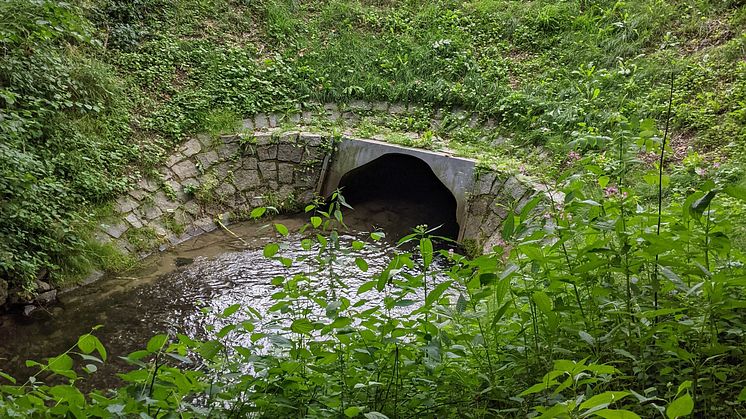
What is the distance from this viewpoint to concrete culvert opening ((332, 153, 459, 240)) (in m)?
6.80

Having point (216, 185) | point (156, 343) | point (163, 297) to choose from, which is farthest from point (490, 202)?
point (156, 343)

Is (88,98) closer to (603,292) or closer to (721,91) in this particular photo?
(603,292)

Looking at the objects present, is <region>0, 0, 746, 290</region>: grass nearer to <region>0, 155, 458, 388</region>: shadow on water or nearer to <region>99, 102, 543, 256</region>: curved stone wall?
<region>99, 102, 543, 256</region>: curved stone wall

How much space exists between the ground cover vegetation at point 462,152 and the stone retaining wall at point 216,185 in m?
0.23

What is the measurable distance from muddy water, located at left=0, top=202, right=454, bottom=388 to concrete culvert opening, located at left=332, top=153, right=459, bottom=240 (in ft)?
1.48

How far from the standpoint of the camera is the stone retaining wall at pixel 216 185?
5.84m

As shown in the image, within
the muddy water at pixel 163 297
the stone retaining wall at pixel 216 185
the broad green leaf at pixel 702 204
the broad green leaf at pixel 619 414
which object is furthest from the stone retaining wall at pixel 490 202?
the broad green leaf at pixel 619 414

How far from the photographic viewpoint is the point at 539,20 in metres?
8.01

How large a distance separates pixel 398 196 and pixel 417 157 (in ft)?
3.84

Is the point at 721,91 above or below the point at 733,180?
above

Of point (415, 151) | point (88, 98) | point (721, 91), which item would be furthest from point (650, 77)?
point (88, 98)

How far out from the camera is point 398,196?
7.47 m

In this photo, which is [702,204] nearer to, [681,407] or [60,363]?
[681,407]

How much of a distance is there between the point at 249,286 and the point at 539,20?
19.6ft
